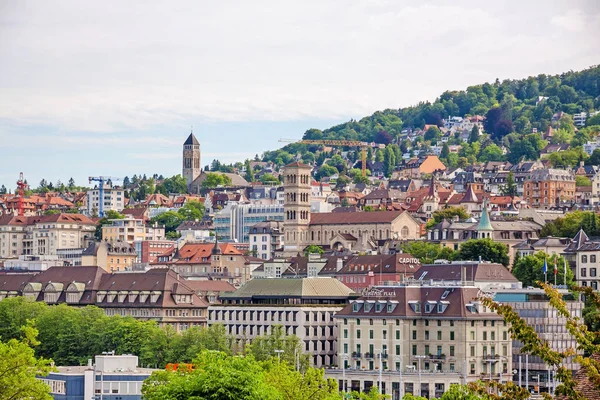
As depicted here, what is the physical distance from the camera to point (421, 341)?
115438mm

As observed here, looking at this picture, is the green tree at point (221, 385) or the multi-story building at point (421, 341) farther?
the multi-story building at point (421, 341)

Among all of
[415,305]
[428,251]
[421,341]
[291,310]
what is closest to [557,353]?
[421,341]

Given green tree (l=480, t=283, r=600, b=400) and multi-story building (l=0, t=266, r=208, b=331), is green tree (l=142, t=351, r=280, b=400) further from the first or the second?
multi-story building (l=0, t=266, r=208, b=331)

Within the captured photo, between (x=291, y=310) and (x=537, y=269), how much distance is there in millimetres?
31101

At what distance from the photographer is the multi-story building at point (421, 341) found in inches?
4360

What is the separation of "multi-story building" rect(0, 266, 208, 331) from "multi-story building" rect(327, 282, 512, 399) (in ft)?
114

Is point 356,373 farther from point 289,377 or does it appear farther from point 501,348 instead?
point 289,377

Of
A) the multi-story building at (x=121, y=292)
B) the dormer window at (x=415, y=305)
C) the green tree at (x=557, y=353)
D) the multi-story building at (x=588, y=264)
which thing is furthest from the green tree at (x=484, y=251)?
the green tree at (x=557, y=353)

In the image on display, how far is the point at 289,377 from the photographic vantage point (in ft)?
231

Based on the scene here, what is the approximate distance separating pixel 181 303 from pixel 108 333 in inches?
747

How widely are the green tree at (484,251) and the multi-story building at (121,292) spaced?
95.7 ft

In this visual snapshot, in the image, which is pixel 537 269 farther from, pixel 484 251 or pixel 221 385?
pixel 221 385

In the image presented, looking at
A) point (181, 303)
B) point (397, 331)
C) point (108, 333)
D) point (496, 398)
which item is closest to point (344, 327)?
point (397, 331)

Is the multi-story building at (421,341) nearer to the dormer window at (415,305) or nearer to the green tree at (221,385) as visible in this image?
the dormer window at (415,305)
